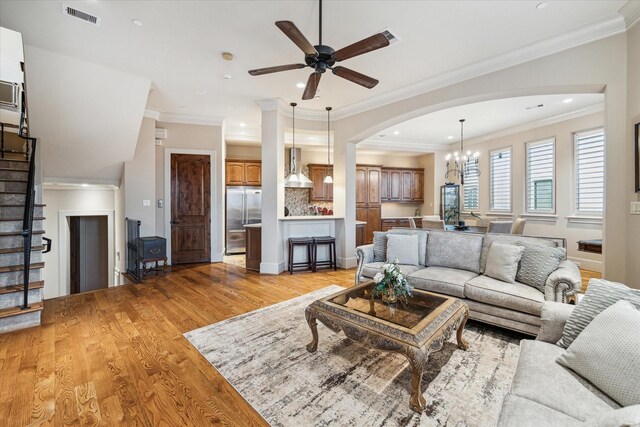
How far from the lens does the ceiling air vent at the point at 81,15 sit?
265cm

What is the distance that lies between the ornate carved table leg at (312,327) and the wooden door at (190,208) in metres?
4.28

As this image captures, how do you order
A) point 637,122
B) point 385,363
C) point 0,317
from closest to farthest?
point 385,363 → point 637,122 → point 0,317

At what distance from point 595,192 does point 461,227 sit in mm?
2531

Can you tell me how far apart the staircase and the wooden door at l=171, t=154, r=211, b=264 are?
2.26 metres

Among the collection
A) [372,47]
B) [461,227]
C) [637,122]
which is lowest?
[461,227]

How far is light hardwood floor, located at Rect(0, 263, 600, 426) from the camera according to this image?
1.74 m

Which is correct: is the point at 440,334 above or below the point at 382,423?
above

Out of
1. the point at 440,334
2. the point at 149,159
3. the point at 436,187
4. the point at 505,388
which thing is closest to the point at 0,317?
the point at 149,159

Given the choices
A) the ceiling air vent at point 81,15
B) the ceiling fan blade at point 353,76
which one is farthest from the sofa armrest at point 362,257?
the ceiling air vent at point 81,15

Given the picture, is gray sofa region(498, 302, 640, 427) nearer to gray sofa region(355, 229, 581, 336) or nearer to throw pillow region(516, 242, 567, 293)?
gray sofa region(355, 229, 581, 336)

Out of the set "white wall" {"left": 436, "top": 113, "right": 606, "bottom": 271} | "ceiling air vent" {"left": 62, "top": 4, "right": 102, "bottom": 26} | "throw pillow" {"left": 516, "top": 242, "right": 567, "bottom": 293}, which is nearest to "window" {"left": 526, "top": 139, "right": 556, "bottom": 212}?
"white wall" {"left": 436, "top": 113, "right": 606, "bottom": 271}

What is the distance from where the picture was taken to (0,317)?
2.68 m

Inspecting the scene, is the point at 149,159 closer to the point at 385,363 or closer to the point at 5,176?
the point at 5,176

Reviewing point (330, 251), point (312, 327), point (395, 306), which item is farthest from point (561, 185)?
point (312, 327)
